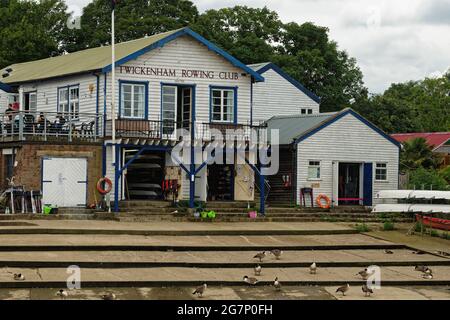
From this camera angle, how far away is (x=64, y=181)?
31797 mm

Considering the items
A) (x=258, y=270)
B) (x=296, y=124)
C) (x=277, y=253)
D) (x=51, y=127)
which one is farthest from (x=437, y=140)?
(x=258, y=270)

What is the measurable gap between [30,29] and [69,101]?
24551 mm

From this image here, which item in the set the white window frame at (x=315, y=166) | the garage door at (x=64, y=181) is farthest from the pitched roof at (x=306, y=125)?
the garage door at (x=64, y=181)

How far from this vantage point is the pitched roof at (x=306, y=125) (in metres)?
36.5

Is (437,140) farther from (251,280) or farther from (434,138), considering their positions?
(251,280)

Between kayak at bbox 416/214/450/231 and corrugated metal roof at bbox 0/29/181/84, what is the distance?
10759mm

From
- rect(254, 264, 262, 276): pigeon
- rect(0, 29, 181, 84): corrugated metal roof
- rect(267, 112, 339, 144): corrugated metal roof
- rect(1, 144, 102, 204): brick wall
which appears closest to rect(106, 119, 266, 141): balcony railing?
rect(1, 144, 102, 204): brick wall

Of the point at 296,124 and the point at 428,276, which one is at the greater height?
the point at 296,124

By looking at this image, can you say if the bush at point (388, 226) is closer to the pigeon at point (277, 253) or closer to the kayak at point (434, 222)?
the kayak at point (434, 222)

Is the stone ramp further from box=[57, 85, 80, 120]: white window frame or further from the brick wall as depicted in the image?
box=[57, 85, 80, 120]: white window frame

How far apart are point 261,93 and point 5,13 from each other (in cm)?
2402

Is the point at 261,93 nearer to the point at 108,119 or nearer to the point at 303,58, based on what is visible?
the point at 108,119

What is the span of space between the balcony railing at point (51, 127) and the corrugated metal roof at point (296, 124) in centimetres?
773

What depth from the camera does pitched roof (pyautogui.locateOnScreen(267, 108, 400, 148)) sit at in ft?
120
